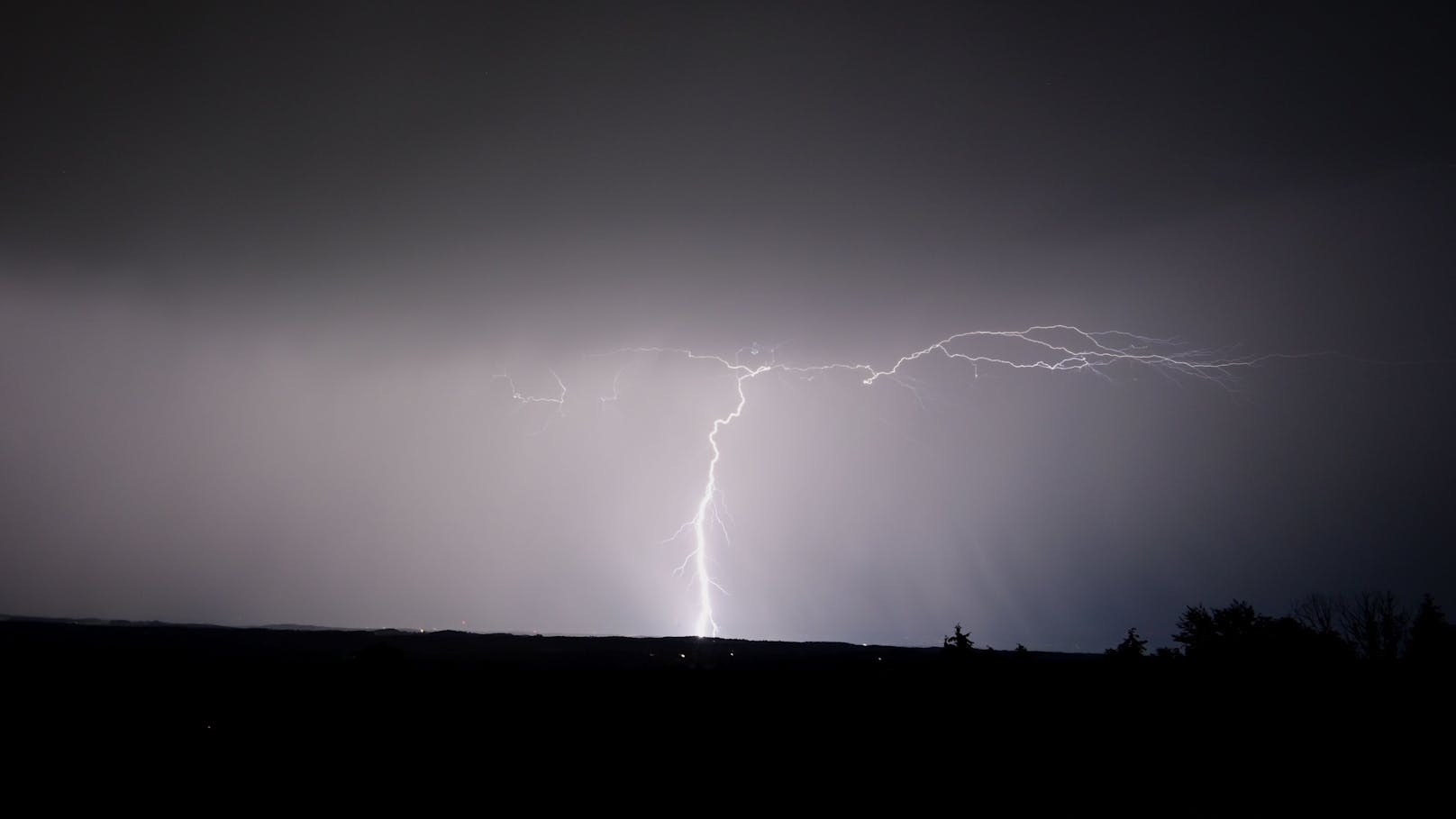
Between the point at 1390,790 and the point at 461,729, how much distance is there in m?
18.6

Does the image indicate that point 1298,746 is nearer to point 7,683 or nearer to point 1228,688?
point 1228,688

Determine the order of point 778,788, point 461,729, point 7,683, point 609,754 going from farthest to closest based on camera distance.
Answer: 1. point 7,683
2. point 461,729
3. point 609,754
4. point 778,788

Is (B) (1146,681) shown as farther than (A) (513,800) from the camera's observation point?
Yes

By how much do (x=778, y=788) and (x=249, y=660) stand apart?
188ft

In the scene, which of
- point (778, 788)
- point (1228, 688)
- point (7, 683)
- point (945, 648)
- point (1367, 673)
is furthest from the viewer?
point (7, 683)

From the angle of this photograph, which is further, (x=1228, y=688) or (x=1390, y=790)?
(x=1228, y=688)

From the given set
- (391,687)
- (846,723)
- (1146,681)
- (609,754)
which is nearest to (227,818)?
(609,754)

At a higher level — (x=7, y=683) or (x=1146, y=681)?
(x=1146, y=681)

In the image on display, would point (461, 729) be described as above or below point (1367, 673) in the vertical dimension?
below

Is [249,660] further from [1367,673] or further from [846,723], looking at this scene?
[1367,673]

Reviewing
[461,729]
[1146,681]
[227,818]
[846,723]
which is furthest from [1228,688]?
[227,818]

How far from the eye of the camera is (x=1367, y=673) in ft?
63.6

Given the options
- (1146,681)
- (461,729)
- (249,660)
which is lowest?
(249,660)

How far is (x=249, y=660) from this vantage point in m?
53.2
